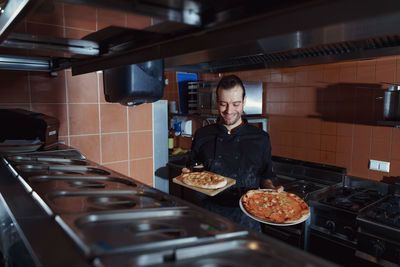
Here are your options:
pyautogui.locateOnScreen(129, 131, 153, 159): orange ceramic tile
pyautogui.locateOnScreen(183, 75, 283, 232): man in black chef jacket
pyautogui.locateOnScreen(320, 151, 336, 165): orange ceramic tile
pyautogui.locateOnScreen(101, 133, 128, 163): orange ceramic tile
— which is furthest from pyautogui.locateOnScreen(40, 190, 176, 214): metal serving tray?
pyautogui.locateOnScreen(320, 151, 336, 165): orange ceramic tile

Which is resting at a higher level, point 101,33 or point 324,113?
point 101,33

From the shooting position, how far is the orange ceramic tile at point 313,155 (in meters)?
3.31

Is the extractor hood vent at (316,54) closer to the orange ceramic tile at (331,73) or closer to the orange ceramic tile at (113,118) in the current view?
the orange ceramic tile at (113,118)

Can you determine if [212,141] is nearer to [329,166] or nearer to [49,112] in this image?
[49,112]

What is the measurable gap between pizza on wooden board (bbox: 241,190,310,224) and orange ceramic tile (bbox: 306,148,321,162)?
5.51ft

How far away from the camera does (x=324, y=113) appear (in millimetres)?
3227

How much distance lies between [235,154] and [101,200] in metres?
1.12

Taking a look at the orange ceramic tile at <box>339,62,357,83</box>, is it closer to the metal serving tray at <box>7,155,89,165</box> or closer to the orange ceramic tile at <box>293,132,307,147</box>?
the orange ceramic tile at <box>293,132,307,147</box>

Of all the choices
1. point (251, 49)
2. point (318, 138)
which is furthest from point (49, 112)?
point (318, 138)

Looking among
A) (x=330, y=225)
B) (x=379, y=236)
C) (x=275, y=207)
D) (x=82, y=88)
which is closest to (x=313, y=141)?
(x=330, y=225)

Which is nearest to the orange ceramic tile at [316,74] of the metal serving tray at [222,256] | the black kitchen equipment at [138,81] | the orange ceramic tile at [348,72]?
the orange ceramic tile at [348,72]

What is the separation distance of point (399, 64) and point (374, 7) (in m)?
2.58

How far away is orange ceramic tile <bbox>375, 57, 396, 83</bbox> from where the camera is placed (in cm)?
266

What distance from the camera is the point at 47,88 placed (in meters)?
2.42
